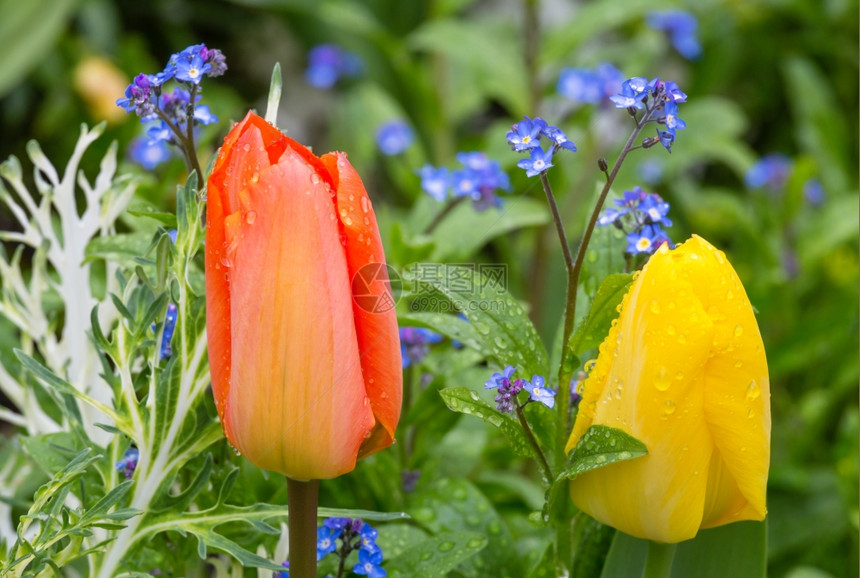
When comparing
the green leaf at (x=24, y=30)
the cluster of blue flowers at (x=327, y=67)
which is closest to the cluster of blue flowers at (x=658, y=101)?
the cluster of blue flowers at (x=327, y=67)

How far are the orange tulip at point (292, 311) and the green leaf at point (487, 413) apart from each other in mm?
67

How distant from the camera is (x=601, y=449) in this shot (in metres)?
0.54

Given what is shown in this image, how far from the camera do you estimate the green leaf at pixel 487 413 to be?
589 mm

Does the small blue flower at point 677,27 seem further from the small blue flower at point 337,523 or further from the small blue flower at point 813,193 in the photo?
the small blue flower at point 337,523

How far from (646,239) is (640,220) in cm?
2

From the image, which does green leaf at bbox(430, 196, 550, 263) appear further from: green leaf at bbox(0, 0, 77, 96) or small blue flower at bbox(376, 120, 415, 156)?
green leaf at bbox(0, 0, 77, 96)

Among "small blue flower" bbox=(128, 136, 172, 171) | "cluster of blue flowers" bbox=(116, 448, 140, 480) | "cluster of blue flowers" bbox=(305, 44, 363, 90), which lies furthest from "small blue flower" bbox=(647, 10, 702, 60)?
"cluster of blue flowers" bbox=(116, 448, 140, 480)

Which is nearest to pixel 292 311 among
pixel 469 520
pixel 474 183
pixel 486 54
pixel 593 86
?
pixel 469 520

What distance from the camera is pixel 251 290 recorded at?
1.62 ft

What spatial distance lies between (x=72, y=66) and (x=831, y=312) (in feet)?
6.61

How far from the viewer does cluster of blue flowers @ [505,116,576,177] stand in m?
0.59

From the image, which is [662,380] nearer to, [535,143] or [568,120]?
[535,143]

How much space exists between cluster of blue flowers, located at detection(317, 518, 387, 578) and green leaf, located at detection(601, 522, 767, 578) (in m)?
0.16

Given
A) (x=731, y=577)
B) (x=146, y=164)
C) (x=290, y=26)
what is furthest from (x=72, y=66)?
(x=731, y=577)
